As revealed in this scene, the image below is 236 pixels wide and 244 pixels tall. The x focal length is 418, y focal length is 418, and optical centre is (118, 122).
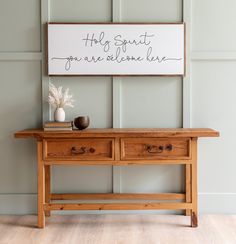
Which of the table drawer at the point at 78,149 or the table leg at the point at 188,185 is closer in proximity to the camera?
the table drawer at the point at 78,149

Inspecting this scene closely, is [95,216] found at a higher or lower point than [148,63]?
lower

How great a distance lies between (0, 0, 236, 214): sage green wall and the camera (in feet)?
12.4

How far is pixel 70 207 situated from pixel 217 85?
1703 mm

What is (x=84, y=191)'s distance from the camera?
3850 mm

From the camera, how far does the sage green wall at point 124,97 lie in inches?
149

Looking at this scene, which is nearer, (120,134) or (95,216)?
(120,134)

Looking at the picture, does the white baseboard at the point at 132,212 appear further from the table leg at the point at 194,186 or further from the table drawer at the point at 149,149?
the table drawer at the point at 149,149

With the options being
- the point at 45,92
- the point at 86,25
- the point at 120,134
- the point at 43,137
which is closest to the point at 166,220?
the point at 120,134

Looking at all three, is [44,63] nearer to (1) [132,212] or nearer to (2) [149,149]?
(2) [149,149]

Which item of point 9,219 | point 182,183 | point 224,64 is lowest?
point 9,219

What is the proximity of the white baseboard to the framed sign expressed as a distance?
1165mm

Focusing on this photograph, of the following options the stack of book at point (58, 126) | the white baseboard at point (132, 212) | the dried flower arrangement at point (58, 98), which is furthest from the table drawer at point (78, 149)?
the white baseboard at point (132, 212)

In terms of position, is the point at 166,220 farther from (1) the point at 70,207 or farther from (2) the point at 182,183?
(1) the point at 70,207

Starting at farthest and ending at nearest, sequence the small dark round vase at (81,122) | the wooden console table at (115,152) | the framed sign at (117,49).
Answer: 1. the framed sign at (117,49)
2. the small dark round vase at (81,122)
3. the wooden console table at (115,152)
